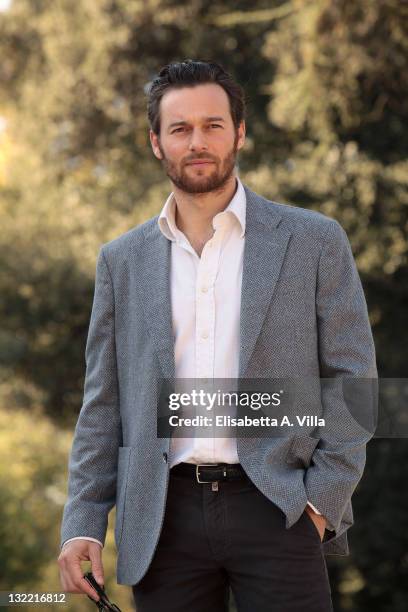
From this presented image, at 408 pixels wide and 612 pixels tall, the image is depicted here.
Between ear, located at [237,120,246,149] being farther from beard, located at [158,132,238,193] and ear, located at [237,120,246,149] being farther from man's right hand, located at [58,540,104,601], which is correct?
man's right hand, located at [58,540,104,601]

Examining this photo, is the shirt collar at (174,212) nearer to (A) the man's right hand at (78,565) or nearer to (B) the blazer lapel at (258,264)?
(B) the blazer lapel at (258,264)

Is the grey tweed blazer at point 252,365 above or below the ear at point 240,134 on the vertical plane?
below

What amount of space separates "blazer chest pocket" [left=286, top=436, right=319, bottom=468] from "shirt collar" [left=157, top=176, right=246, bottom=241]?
0.60 metres

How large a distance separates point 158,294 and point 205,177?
1.16ft

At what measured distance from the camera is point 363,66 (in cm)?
796

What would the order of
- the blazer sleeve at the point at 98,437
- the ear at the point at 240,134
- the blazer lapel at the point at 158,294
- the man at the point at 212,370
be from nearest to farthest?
the man at the point at 212,370 → the blazer lapel at the point at 158,294 → the blazer sleeve at the point at 98,437 → the ear at the point at 240,134

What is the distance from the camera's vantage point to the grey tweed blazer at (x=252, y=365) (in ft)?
7.99

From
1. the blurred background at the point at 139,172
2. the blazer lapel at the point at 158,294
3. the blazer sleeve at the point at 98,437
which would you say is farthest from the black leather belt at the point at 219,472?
the blurred background at the point at 139,172

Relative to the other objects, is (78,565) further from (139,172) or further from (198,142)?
(139,172)

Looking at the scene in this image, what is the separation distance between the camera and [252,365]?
97.1 inches

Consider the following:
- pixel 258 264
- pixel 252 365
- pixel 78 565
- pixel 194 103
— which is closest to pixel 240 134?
pixel 194 103

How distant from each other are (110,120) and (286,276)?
907 cm

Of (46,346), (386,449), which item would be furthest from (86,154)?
(386,449)

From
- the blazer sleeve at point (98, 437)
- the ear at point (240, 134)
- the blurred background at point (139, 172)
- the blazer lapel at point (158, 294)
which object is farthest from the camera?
the blurred background at point (139, 172)
